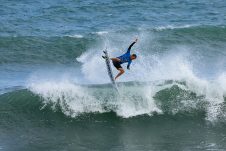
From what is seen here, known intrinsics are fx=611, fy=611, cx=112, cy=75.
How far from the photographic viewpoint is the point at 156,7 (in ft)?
130

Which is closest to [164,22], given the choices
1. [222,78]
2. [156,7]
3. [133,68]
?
[156,7]

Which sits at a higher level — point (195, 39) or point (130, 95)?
point (130, 95)

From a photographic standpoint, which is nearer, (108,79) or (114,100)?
(114,100)

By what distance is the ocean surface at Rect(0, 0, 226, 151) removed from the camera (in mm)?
19031

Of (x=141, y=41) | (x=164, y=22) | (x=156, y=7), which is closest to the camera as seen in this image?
(x=141, y=41)

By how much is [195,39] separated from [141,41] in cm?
325

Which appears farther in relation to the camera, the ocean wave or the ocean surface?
the ocean wave

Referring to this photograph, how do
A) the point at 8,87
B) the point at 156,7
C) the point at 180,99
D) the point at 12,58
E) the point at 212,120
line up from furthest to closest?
the point at 156,7, the point at 12,58, the point at 8,87, the point at 180,99, the point at 212,120

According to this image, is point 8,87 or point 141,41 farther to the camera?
point 141,41

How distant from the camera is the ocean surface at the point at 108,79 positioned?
62.4 ft

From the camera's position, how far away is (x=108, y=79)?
80.6 feet

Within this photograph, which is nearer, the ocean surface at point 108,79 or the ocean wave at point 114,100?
the ocean surface at point 108,79

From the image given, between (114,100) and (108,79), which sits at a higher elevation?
(114,100)

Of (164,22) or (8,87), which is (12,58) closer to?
(8,87)
